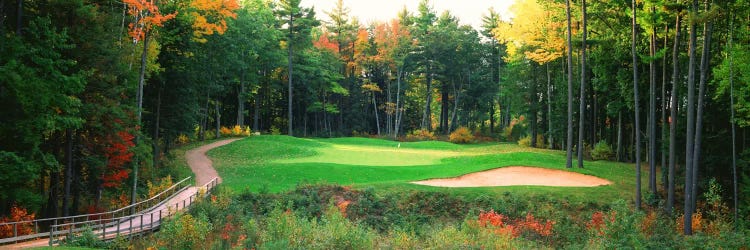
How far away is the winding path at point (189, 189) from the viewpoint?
47.5 ft

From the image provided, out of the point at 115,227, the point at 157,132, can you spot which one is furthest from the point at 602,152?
the point at 115,227

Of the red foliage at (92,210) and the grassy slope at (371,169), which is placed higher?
the grassy slope at (371,169)

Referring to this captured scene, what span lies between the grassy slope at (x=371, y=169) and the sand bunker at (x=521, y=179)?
652 mm

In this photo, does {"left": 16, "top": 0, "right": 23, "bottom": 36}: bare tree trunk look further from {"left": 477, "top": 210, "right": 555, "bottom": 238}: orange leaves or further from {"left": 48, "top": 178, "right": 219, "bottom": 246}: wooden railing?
{"left": 477, "top": 210, "right": 555, "bottom": 238}: orange leaves

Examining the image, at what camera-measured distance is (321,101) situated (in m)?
Result: 65.1

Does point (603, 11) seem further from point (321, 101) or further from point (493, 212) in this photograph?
point (321, 101)

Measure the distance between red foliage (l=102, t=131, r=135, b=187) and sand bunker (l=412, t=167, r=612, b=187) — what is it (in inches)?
484

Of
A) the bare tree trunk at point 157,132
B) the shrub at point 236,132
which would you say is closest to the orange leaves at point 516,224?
the bare tree trunk at point 157,132

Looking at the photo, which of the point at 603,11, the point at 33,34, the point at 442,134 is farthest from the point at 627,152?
the point at 33,34

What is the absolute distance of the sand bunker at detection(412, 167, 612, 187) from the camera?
78.5ft

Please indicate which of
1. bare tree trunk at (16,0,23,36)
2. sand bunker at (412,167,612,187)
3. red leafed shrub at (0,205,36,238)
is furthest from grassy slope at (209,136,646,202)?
bare tree trunk at (16,0,23,36)

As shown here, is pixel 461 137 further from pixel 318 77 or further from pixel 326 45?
pixel 326 45

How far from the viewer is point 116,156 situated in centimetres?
1931

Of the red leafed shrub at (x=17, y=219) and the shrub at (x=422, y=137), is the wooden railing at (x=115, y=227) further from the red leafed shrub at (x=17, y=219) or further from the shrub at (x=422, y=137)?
the shrub at (x=422, y=137)
